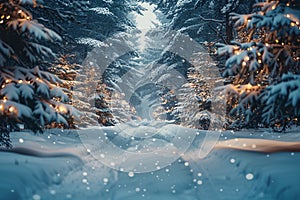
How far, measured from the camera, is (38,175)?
6.98 m

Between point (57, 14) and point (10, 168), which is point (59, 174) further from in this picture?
point (57, 14)

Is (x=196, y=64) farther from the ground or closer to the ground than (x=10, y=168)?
farther from the ground

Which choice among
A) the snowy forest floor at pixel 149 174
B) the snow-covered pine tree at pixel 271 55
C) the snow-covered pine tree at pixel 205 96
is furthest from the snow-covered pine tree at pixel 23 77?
the snow-covered pine tree at pixel 205 96

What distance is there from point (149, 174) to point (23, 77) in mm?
4281

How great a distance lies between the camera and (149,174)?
8852 mm

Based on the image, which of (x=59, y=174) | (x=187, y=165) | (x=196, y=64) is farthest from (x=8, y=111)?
(x=196, y=64)

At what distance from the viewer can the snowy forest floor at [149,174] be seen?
6.21 metres

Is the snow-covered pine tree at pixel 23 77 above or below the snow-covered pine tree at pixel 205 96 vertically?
below

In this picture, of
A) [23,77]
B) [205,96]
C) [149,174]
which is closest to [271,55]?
[149,174]

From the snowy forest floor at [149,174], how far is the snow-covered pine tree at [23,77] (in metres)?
1.19

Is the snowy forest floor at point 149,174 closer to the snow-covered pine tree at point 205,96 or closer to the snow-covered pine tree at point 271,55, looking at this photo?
the snow-covered pine tree at point 271,55

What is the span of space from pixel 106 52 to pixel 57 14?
55.4 ft

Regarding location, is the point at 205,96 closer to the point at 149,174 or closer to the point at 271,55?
the point at 149,174

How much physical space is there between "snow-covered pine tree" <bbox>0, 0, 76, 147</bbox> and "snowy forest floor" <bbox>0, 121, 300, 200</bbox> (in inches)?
47.0
